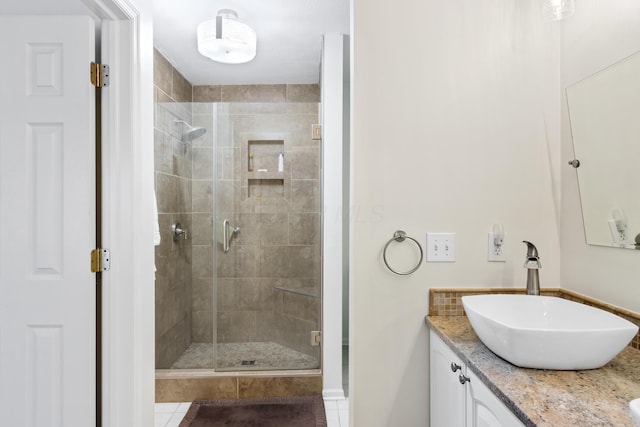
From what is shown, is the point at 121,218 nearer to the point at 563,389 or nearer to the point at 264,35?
the point at 563,389

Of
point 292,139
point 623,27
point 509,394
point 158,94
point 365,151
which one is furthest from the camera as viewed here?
point 292,139

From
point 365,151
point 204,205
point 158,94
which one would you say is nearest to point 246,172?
point 204,205

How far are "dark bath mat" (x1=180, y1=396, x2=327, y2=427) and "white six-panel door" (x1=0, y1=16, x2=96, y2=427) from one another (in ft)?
2.81

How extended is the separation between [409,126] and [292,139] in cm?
150

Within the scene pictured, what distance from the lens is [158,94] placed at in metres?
2.54

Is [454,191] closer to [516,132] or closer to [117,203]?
[516,132]

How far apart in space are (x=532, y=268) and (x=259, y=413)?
1.78 meters

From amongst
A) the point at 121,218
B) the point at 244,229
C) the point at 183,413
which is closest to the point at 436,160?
the point at 121,218

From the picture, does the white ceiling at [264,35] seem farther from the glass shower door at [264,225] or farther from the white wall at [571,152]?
the white wall at [571,152]

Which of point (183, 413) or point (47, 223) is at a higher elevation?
point (47, 223)

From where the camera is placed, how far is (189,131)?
2768 millimetres

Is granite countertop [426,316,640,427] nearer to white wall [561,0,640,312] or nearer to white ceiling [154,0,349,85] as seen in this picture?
white wall [561,0,640,312]

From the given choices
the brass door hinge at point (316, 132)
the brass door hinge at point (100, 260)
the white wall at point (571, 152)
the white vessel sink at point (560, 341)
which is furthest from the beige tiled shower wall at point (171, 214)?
the white wall at point (571, 152)

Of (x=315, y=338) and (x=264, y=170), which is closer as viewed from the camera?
(x=315, y=338)
